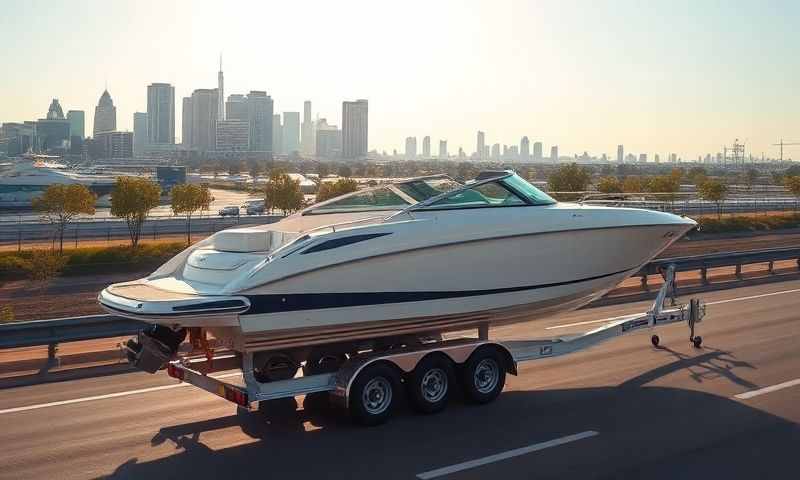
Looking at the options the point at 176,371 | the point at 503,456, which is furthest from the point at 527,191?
the point at 176,371

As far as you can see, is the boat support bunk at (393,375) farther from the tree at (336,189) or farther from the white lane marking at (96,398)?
the tree at (336,189)

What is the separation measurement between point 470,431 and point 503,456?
3.08 feet

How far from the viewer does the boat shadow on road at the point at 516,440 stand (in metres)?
7.98

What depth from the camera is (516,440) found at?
888 centimetres

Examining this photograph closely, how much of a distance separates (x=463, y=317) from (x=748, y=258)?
575 inches

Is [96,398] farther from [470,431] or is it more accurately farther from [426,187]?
[426,187]

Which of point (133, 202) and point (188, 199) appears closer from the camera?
point (133, 202)

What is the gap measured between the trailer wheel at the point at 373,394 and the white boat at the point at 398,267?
50 cm

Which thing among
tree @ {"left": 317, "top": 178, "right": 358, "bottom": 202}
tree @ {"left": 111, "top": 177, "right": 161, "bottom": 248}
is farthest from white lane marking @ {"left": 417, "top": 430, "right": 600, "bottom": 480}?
tree @ {"left": 317, "top": 178, "right": 358, "bottom": 202}

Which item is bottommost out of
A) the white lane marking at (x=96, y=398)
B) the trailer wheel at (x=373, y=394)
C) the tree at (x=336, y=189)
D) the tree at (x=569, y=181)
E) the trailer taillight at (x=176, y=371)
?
the white lane marking at (x=96, y=398)

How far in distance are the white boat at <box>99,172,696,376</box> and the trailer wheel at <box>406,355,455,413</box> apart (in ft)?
1.59

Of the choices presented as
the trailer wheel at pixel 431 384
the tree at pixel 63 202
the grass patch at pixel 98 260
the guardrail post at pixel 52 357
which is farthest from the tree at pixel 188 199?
the trailer wheel at pixel 431 384

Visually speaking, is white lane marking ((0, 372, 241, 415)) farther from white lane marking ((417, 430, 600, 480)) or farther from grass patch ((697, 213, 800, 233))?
grass patch ((697, 213, 800, 233))

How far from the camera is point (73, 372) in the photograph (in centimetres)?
1195
